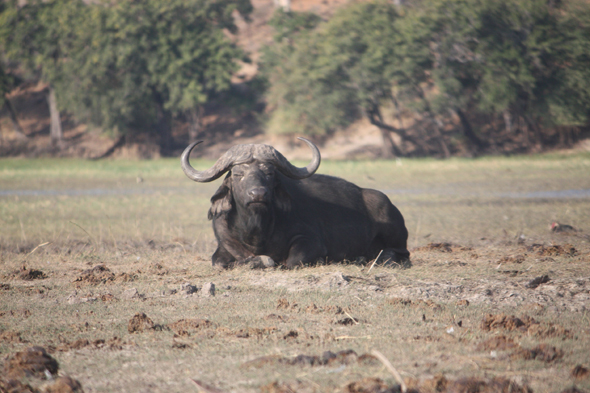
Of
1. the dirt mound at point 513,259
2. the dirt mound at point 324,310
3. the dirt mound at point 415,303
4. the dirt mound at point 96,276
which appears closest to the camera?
the dirt mound at point 324,310

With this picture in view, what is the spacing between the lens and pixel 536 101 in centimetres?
3584

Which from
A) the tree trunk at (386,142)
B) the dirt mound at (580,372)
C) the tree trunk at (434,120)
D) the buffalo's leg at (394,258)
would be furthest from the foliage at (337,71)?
the dirt mound at (580,372)

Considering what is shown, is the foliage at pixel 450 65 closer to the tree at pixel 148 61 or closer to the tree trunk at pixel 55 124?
the tree at pixel 148 61

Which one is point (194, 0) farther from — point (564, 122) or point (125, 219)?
point (125, 219)

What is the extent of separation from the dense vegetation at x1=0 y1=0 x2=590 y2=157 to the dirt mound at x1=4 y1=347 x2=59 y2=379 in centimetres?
3378

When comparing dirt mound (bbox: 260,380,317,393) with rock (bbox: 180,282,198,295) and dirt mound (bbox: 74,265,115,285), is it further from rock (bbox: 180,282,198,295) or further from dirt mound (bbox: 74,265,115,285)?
dirt mound (bbox: 74,265,115,285)

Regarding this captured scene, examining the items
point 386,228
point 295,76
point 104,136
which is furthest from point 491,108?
point 386,228

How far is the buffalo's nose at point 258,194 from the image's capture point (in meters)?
6.84

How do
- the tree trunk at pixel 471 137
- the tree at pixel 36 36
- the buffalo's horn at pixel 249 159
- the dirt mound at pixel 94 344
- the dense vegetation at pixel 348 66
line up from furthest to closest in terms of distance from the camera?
1. the tree at pixel 36 36
2. the tree trunk at pixel 471 137
3. the dense vegetation at pixel 348 66
4. the buffalo's horn at pixel 249 159
5. the dirt mound at pixel 94 344

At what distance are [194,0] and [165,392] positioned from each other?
44.0 m

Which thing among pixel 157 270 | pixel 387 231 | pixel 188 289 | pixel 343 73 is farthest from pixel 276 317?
pixel 343 73

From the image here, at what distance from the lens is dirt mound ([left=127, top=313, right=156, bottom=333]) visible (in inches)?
191

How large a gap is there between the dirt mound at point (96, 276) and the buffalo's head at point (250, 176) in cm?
141

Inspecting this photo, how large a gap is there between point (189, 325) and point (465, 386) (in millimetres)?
2293
